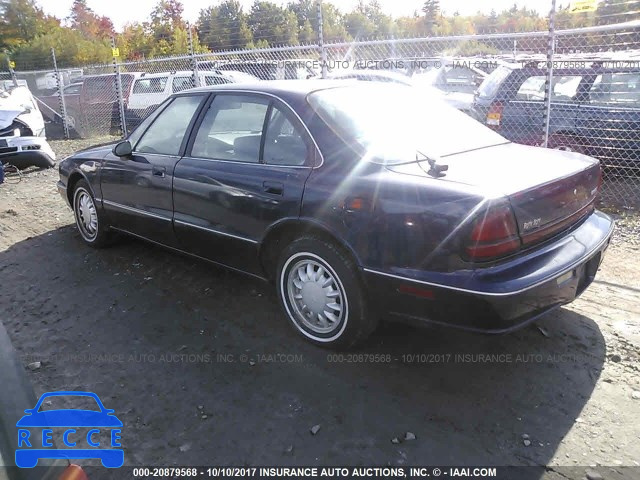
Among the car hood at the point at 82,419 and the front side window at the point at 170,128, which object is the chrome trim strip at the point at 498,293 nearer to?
the car hood at the point at 82,419

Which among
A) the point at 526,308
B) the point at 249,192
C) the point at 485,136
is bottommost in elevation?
the point at 526,308

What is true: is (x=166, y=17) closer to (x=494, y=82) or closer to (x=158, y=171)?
(x=494, y=82)

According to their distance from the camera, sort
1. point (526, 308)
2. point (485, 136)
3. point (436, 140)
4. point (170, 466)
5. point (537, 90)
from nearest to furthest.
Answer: point (170, 466) → point (526, 308) → point (436, 140) → point (485, 136) → point (537, 90)

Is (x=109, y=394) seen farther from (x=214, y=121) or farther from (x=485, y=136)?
(x=485, y=136)

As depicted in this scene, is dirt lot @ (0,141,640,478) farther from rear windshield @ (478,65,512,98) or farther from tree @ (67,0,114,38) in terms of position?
tree @ (67,0,114,38)

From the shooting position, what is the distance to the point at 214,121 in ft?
13.7

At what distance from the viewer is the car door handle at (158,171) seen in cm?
438

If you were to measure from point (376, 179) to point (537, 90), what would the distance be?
565cm

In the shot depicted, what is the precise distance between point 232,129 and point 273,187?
0.76m

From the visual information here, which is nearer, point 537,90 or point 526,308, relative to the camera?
A: point 526,308

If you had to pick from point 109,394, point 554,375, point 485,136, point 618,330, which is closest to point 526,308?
point 554,375

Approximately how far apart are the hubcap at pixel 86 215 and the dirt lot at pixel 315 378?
32.1 inches

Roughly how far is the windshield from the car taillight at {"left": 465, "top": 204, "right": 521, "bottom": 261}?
2.04 ft

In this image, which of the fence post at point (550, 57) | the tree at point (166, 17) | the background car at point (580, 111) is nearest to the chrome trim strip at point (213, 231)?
the fence post at point (550, 57)
